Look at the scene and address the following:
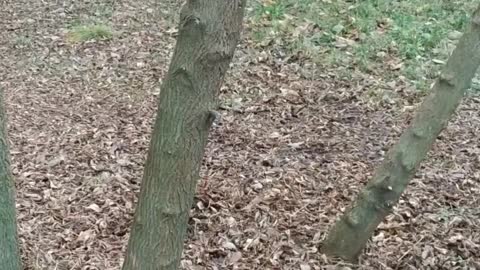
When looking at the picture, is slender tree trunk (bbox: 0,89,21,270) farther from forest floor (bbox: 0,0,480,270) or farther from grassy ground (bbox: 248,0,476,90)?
grassy ground (bbox: 248,0,476,90)

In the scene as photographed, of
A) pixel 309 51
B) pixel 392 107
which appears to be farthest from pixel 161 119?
pixel 309 51

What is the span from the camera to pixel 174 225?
6.83 ft

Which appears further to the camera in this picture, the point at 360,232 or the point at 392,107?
the point at 392,107

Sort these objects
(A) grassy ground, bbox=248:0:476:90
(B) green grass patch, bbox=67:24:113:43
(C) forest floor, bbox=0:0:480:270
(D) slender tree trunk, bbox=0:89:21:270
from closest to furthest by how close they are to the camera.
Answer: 1. (D) slender tree trunk, bbox=0:89:21:270
2. (C) forest floor, bbox=0:0:480:270
3. (A) grassy ground, bbox=248:0:476:90
4. (B) green grass patch, bbox=67:24:113:43

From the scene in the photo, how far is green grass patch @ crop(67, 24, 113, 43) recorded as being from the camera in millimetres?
6648

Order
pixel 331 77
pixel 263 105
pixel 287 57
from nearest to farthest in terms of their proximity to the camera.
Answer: pixel 263 105, pixel 331 77, pixel 287 57

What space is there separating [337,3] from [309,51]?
1.16 m

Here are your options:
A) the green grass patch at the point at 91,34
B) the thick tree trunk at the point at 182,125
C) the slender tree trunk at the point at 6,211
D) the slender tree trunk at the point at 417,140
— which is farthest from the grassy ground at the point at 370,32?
the slender tree trunk at the point at 6,211

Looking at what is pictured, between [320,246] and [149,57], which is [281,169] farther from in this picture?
[149,57]

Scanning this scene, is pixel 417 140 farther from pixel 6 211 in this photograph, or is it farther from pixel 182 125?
pixel 6 211

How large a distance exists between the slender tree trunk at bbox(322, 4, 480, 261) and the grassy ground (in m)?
2.35

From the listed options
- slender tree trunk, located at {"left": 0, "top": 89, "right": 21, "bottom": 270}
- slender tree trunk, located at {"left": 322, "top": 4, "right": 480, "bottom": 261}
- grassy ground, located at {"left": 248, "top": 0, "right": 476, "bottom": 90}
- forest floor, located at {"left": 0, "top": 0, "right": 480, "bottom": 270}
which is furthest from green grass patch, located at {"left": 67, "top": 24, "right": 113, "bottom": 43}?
slender tree trunk, located at {"left": 0, "top": 89, "right": 21, "bottom": 270}

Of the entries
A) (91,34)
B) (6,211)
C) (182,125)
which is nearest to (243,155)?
(6,211)

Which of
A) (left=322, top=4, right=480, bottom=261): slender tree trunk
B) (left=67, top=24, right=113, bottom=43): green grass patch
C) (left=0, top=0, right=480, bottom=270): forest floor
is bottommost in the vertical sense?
(left=0, top=0, right=480, bottom=270): forest floor
